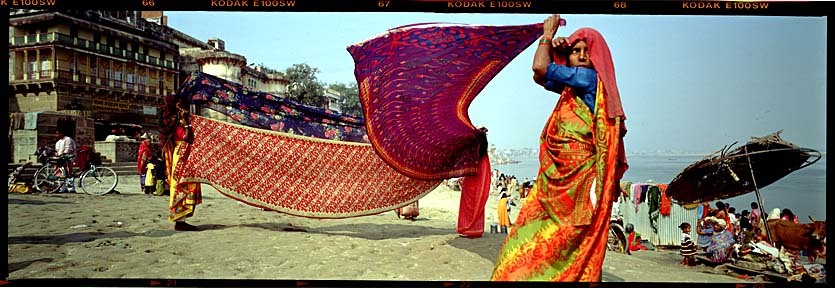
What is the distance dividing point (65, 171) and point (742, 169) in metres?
6.00

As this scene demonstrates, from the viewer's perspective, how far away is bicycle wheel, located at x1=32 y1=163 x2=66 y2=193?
427cm

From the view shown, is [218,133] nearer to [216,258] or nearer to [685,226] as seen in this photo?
[216,258]

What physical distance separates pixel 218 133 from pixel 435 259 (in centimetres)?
231

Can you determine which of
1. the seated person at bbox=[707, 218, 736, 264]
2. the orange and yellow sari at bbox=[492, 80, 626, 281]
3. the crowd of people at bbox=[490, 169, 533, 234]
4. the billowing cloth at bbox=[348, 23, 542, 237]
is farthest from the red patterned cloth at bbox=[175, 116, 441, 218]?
the seated person at bbox=[707, 218, 736, 264]

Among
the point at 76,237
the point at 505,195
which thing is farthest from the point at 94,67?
the point at 505,195

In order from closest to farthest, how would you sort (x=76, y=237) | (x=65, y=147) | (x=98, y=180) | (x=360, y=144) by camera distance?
(x=76, y=237)
(x=65, y=147)
(x=98, y=180)
(x=360, y=144)

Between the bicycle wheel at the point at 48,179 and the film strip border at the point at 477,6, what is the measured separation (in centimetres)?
148

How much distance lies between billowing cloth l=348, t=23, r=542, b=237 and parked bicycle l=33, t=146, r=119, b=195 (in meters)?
2.54

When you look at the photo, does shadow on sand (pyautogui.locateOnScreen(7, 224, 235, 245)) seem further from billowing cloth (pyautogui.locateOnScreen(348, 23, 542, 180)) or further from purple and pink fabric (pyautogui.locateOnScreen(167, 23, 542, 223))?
billowing cloth (pyautogui.locateOnScreen(348, 23, 542, 180))

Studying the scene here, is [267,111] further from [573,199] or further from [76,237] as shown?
[573,199]

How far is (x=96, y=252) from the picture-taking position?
3.78m

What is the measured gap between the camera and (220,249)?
13.2 feet

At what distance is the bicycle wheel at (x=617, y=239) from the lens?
16.6 feet

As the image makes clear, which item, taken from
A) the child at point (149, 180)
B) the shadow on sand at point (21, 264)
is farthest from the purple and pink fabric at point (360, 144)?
the shadow on sand at point (21, 264)
